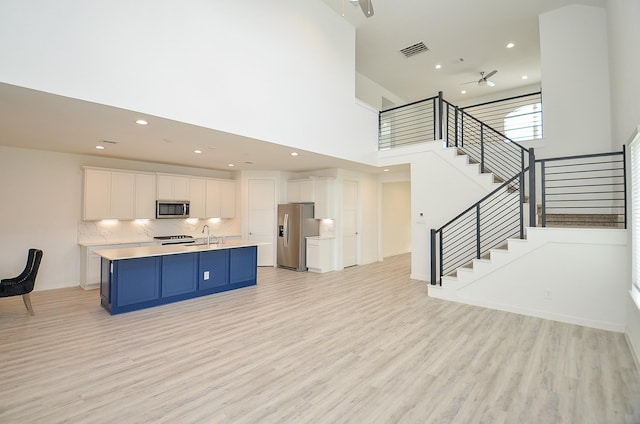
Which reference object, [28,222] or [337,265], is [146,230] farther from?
[337,265]

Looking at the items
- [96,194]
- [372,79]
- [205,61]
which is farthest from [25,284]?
[372,79]

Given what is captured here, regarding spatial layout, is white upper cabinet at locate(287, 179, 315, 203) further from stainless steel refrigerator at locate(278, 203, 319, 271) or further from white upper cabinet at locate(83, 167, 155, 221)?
white upper cabinet at locate(83, 167, 155, 221)

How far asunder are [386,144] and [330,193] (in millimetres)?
3404

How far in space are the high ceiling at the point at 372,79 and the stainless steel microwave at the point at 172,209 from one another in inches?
39.9

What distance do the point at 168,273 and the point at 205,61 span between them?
3478mm

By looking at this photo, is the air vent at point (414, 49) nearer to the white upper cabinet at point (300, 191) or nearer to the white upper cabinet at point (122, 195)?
the white upper cabinet at point (300, 191)

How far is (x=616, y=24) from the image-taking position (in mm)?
4395

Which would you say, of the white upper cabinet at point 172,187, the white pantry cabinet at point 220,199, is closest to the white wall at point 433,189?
the white pantry cabinet at point 220,199

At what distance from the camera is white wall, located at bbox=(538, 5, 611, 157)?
17.7 ft

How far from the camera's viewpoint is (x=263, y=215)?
28.4 ft

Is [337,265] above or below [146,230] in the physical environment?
below

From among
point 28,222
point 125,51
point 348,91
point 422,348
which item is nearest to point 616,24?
point 348,91

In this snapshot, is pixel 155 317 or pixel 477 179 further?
pixel 477 179

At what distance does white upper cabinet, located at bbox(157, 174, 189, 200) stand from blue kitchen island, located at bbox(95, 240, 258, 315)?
2238 mm
